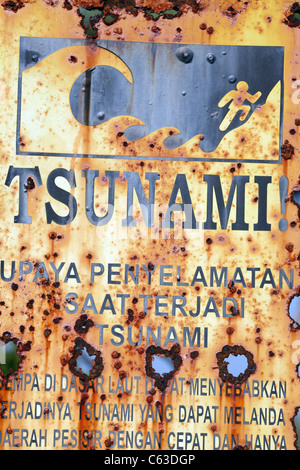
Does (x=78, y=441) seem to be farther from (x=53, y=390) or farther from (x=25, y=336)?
(x=25, y=336)

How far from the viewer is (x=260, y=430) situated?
1710mm

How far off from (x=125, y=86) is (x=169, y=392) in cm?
120

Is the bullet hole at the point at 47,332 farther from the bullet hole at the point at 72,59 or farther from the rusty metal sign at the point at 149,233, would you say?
the bullet hole at the point at 72,59

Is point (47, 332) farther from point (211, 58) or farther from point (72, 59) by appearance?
point (211, 58)

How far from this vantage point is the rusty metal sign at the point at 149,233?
1.71 meters

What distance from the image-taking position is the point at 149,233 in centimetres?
173

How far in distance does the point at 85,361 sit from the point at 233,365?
1.87ft

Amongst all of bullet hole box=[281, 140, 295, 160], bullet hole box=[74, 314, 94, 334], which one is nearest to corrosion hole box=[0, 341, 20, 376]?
bullet hole box=[74, 314, 94, 334]

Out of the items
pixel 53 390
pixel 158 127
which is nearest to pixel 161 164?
pixel 158 127

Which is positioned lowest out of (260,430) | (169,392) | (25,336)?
(260,430)

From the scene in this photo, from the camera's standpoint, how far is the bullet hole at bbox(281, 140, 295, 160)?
174 cm

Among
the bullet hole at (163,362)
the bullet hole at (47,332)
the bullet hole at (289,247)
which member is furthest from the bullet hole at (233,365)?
the bullet hole at (47,332)

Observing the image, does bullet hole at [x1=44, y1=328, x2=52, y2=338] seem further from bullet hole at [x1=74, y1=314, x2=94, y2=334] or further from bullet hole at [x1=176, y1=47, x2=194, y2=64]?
bullet hole at [x1=176, y1=47, x2=194, y2=64]

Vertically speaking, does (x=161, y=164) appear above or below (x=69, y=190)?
above
